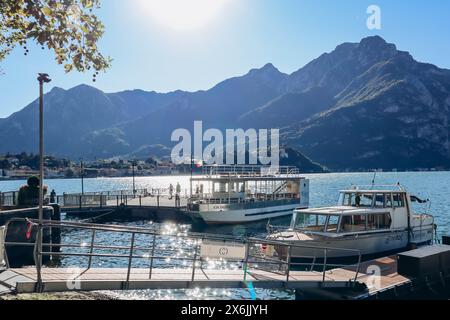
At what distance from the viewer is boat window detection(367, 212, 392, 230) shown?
2675 cm

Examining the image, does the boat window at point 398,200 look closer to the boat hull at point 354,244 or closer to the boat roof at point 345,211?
the boat roof at point 345,211

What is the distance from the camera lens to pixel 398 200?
28188 millimetres

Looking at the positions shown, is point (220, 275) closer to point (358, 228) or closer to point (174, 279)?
point (174, 279)

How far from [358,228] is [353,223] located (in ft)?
1.48

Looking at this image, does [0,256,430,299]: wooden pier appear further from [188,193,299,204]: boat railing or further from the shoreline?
[188,193,299,204]: boat railing

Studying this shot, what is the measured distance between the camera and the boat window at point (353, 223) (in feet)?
84.4

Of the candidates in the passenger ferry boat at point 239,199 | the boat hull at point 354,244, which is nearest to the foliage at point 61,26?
the boat hull at point 354,244

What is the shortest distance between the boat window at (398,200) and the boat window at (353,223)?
3.09m

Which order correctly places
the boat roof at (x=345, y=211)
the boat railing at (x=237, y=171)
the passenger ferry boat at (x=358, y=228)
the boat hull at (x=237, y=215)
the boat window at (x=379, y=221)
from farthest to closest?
1. the boat railing at (x=237, y=171)
2. the boat hull at (x=237, y=215)
3. the boat window at (x=379, y=221)
4. the boat roof at (x=345, y=211)
5. the passenger ferry boat at (x=358, y=228)

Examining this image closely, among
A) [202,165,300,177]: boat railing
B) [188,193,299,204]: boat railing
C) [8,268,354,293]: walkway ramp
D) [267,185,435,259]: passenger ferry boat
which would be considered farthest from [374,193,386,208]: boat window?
[202,165,300,177]: boat railing

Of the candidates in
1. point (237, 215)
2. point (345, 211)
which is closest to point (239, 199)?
point (237, 215)
